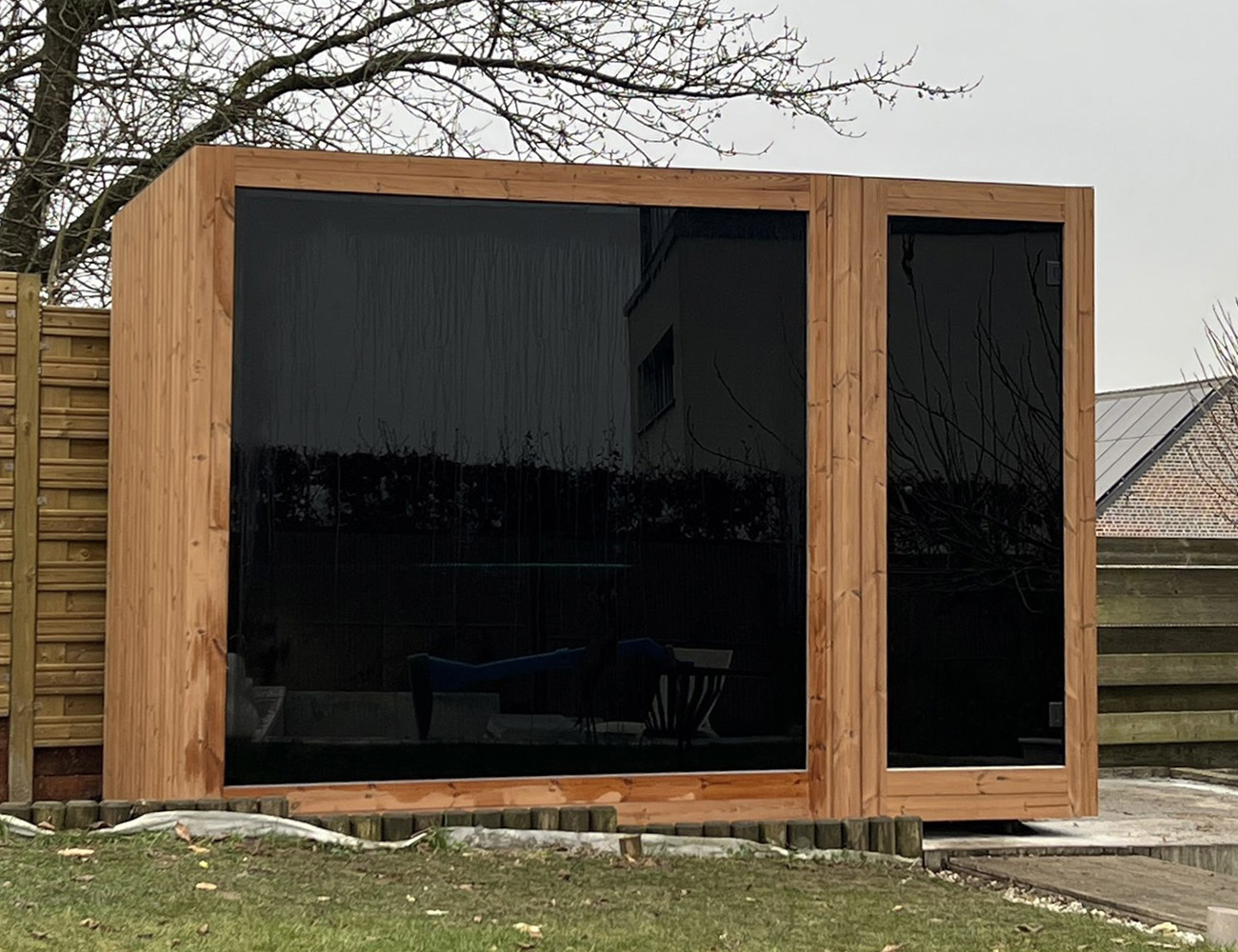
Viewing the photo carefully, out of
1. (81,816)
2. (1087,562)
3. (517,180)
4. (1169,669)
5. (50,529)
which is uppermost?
(517,180)

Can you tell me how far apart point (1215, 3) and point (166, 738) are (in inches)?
571

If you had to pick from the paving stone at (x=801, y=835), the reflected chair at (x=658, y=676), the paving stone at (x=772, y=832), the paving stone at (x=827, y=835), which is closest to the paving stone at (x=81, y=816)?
the reflected chair at (x=658, y=676)

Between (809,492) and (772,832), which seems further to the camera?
(809,492)

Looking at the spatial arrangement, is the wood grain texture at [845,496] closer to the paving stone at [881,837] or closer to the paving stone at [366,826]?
the paving stone at [881,837]

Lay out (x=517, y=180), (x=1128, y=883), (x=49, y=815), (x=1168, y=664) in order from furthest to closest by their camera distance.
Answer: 1. (x=1168, y=664)
2. (x=517, y=180)
3. (x=1128, y=883)
4. (x=49, y=815)

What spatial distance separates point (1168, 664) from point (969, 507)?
11.4 ft

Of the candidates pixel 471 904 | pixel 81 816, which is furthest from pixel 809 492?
pixel 81 816

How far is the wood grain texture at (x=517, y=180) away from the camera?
674cm

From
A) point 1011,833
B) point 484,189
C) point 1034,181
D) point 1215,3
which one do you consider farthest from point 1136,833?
point 1215,3

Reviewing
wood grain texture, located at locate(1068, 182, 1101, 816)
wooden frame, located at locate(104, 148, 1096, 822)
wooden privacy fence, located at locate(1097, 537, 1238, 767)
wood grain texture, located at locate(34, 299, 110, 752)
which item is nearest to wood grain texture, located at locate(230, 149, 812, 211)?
wooden frame, located at locate(104, 148, 1096, 822)

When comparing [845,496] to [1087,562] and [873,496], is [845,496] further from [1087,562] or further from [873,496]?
[1087,562]

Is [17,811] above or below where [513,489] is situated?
below

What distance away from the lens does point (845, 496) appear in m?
7.23

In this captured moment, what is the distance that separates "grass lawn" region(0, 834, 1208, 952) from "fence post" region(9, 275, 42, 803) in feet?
8.04
